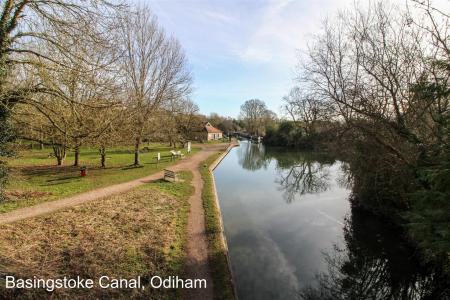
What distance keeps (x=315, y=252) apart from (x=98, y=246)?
24.5 ft

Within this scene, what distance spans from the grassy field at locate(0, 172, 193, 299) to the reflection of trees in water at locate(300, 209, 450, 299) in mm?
4292

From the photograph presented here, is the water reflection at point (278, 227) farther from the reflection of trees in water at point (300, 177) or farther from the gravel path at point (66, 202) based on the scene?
the gravel path at point (66, 202)

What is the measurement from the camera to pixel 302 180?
21.7 meters

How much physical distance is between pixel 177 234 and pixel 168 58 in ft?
59.9

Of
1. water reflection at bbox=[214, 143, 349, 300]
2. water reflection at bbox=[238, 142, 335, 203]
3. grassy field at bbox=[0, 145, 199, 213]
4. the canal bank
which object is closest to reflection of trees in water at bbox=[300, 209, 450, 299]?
water reflection at bbox=[214, 143, 349, 300]

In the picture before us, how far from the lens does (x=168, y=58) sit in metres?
23.0

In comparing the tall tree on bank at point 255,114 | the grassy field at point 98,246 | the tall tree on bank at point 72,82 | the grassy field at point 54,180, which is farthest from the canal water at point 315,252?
the tall tree on bank at point 255,114

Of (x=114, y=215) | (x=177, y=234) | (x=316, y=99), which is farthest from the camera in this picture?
(x=316, y=99)

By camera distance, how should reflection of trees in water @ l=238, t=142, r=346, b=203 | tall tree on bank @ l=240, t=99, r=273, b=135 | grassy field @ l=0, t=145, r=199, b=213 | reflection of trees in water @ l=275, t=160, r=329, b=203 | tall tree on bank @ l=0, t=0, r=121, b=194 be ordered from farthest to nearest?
tall tree on bank @ l=240, t=99, r=273, b=135
reflection of trees in water @ l=238, t=142, r=346, b=203
reflection of trees in water @ l=275, t=160, r=329, b=203
grassy field @ l=0, t=145, r=199, b=213
tall tree on bank @ l=0, t=0, r=121, b=194

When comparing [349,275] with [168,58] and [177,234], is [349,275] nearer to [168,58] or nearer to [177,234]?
[177,234]

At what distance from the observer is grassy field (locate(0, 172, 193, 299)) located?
585cm

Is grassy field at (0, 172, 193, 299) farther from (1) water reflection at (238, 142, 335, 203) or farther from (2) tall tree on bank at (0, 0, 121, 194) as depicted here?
(1) water reflection at (238, 142, 335, 203)

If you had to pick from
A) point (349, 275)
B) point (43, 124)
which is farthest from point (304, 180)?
point (43, 124)

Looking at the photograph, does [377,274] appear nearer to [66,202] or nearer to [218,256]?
[218,256]
